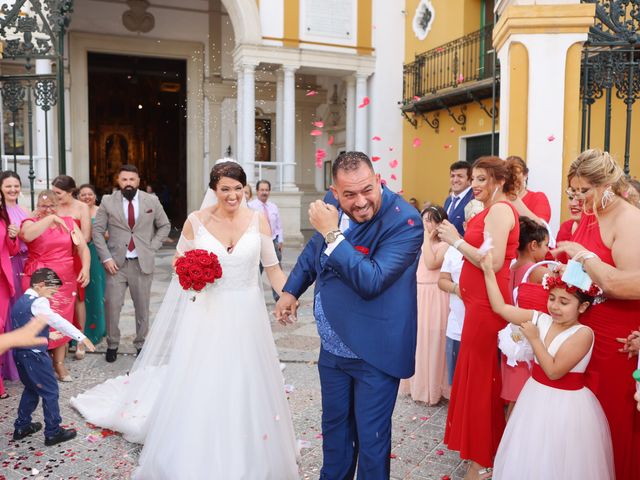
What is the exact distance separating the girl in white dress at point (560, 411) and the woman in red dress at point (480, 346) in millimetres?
470

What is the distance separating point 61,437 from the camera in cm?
410

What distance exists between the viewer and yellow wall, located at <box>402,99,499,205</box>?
14.5m

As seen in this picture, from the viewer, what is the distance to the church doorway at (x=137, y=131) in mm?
25078

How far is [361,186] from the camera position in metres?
2.44

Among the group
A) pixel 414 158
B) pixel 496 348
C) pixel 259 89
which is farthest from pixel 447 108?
pixel 496 348

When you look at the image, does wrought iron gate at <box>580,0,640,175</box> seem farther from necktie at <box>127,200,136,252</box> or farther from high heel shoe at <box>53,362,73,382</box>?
high heel shoe at <box>53,362,73,382</box>

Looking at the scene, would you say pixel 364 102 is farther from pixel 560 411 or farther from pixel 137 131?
pixel 560 411

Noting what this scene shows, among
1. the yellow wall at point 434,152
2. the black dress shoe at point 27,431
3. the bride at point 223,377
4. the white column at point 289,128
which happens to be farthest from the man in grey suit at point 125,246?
the white column at point 289,128

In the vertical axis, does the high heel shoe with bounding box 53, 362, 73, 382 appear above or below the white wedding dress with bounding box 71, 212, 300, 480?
below

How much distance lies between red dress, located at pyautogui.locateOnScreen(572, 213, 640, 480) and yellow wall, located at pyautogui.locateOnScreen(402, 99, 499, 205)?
11.5 meters

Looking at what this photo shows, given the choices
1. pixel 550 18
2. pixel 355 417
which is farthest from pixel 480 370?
pixel 550 18

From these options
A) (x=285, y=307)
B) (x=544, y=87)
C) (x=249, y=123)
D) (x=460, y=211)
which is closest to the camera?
(x=285, y=307)

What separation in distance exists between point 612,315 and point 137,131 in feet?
87.4

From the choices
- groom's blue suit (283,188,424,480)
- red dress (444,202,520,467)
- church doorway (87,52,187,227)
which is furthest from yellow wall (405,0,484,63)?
groom's blue suit (283,188,424,480)
